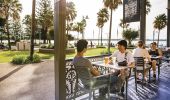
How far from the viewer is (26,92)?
7.12 meters

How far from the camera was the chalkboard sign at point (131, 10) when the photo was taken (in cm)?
714

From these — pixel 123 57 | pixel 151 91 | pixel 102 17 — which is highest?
pixel 102 17

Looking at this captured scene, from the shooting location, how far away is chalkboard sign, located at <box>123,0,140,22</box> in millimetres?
7141

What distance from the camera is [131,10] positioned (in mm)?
7410

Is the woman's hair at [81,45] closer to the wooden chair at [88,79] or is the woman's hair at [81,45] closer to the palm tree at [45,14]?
the wooden chair at [88,79]

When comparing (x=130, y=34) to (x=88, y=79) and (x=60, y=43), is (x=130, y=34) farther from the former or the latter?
(x=60, y=43)

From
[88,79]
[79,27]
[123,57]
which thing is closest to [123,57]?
[123,57]

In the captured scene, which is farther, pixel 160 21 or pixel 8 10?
pixel 160 21

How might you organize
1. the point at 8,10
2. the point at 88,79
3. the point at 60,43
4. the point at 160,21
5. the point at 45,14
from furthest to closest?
the point at 160,21 < the point at 45,14 < the point at 8,10 < the point at 88,79 < the point at 60,43

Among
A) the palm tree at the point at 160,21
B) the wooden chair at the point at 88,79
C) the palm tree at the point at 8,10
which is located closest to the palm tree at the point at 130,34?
the palm tree at the point at 160,21

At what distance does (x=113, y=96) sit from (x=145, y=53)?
240 cm

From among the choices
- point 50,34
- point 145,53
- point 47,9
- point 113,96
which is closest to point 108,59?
point 113,96

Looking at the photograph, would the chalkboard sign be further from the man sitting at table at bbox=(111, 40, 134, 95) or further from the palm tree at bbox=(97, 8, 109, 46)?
the palm tree at bbox=(97, 8, 109, 46)

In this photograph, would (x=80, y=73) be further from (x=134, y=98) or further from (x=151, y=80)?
(x=151, y=80)
